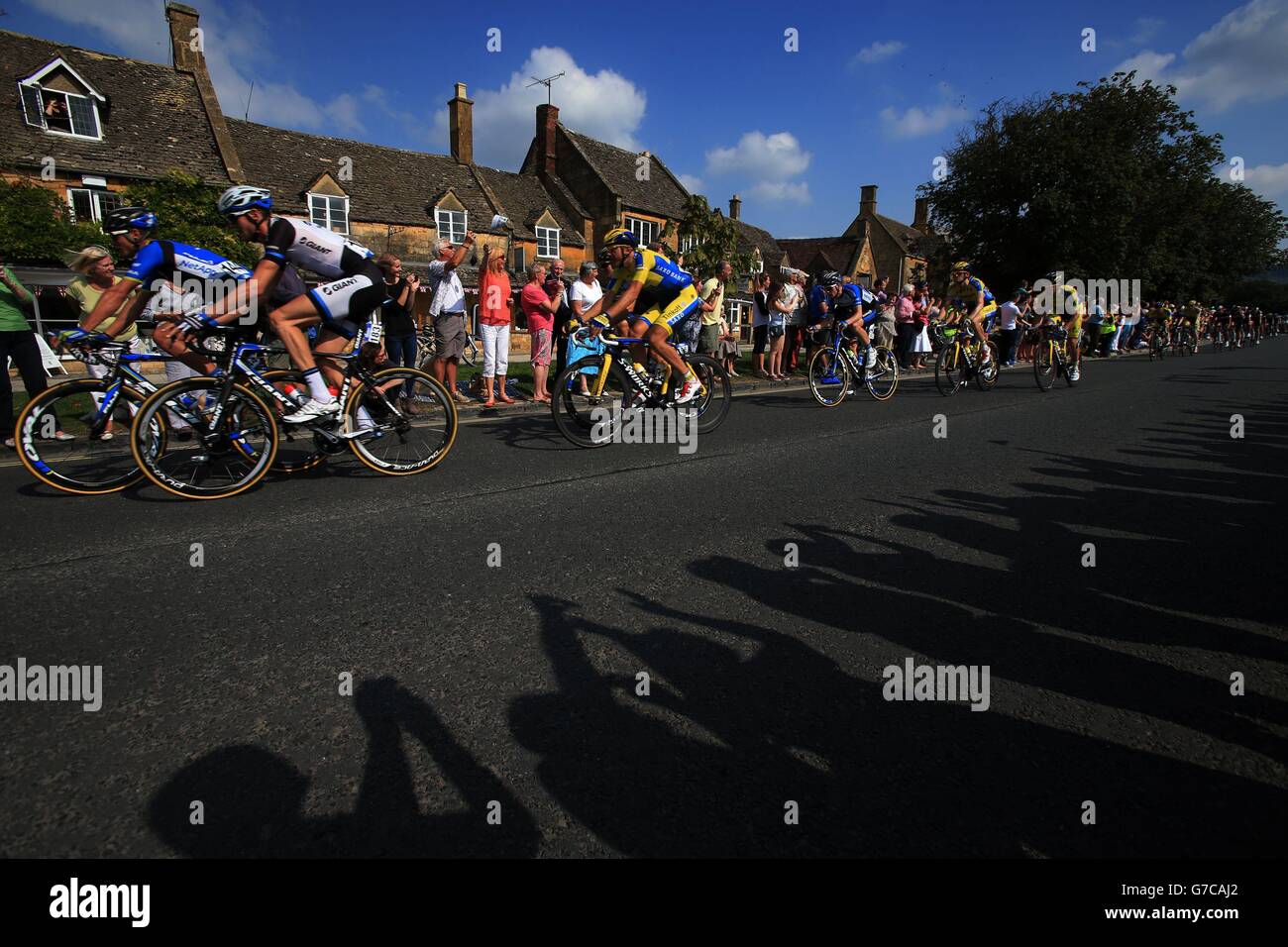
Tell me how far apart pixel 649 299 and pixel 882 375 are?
5.10 metres

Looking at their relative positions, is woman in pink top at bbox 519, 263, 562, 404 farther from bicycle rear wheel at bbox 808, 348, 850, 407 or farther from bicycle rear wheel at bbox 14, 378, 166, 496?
bicycle rear wheel at bbox 14, 378, 166, 496

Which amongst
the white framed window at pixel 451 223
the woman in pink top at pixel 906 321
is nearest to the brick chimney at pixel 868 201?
the white framed window at pixel 451 223

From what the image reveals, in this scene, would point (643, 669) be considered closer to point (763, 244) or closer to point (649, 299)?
point (649, 299)

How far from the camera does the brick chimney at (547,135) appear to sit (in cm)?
4297

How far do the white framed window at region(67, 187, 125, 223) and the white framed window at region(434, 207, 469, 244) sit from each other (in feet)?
43.2

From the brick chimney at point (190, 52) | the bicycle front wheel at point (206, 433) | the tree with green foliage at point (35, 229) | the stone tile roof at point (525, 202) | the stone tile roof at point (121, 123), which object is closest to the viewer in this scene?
the bicycle front wheel at point (206, 433)

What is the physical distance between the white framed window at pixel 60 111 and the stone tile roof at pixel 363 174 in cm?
517

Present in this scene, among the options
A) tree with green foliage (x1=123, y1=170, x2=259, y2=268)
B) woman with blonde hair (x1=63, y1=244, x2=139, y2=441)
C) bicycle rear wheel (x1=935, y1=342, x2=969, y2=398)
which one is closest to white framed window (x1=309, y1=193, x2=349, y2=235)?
tree with green foliage (x1=123, y1=170, x2=259, y2=268)

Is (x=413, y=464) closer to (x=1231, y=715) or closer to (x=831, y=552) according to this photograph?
(x=831, y=552)

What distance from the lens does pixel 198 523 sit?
438 centimetres

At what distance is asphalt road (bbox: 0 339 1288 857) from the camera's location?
1.78 meters

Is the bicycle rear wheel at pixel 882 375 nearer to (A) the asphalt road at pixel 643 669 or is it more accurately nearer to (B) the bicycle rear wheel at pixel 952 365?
(B) the bicycle rear wheel at pixel 952 365

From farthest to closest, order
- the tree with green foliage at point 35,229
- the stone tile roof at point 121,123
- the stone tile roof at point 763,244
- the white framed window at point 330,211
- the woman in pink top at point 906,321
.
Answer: the stone tile roof at point 763,244 → the white framed window at point 330,211 → the stone tile roof at point 121,123 → the tree with green foliage at point 35,229 → the woman in pink top at point 906,321

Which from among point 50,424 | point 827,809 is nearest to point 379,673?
point 827,809
